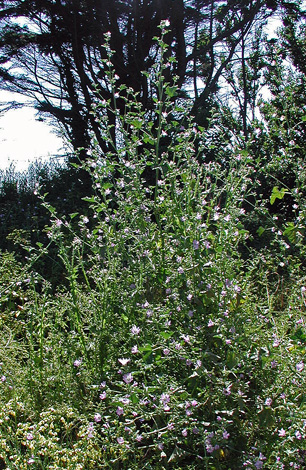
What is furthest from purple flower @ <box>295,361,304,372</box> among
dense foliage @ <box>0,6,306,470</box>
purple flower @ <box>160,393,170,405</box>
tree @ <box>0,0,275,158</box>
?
tree @ <box>0,0,275,158</box>

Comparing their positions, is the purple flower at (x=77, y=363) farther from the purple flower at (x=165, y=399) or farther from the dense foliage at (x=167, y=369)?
the purple flower at (x=165, y=399)

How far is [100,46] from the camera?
7000 mm

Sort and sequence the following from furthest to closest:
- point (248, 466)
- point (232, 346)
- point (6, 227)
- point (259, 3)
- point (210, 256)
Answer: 1. point (259, 3)
2. point (6, 227)
3. point (210, 256)
4. point (232, 346)
5. point (248, 466)

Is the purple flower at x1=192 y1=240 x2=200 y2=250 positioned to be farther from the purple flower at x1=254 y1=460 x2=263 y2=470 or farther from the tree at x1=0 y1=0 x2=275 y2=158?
the tree at x1=0 y1=0 x2=275 y2=158

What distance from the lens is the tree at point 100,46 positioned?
6.72 metres

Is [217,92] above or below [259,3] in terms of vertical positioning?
below

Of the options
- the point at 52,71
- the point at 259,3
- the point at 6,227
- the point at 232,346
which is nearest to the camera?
the point at 232,346

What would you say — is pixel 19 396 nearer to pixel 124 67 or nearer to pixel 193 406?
pixel 193 406

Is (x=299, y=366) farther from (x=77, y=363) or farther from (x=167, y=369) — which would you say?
(x=77, y=363)

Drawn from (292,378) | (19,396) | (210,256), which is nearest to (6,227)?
(19,396)

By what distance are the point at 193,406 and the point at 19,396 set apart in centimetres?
93

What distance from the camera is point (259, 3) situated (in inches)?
268

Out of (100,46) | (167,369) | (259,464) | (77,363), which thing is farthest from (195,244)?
(100,46)

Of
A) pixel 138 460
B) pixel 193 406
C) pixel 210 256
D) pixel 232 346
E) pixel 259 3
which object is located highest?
pixel 259 3
